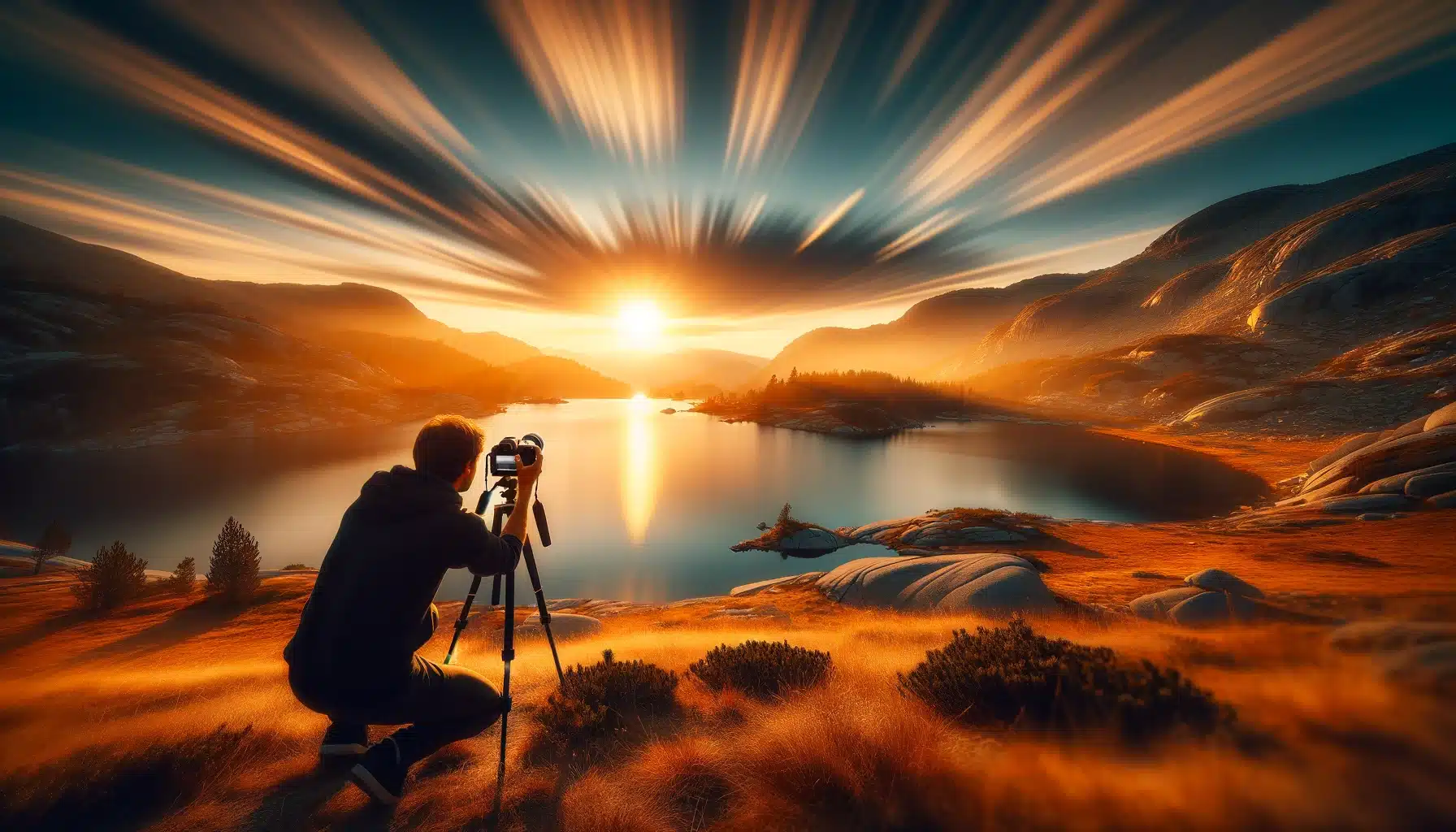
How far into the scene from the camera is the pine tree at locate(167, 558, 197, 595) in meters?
20.1

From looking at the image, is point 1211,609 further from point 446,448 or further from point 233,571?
point 233,571

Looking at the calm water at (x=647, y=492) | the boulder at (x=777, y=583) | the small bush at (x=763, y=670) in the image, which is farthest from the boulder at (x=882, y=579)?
the small bush at (x=763, y=670)

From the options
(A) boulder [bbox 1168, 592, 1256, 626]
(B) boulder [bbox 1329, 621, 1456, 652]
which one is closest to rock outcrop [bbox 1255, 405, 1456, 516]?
(A) boulder [bbox 1168, 592, 1256, 626]

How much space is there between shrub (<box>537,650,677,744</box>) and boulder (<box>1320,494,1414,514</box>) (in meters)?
31.1

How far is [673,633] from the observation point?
1116 centimetres

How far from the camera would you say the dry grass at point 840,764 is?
2.97 metres

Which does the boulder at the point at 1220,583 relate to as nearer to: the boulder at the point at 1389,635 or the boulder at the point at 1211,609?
the boulder at the point at 1211,609

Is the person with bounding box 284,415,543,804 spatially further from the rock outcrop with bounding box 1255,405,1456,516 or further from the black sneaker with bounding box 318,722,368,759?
the rock outcrop with bounding box 1255,405,1456,516

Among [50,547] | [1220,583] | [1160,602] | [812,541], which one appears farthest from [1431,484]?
[50,547]

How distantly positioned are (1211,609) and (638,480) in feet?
153

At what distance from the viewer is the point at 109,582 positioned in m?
17.2

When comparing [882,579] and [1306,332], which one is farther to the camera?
[1306,332]

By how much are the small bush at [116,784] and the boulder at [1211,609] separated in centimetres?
1466

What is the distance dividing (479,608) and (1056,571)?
71.9ft
